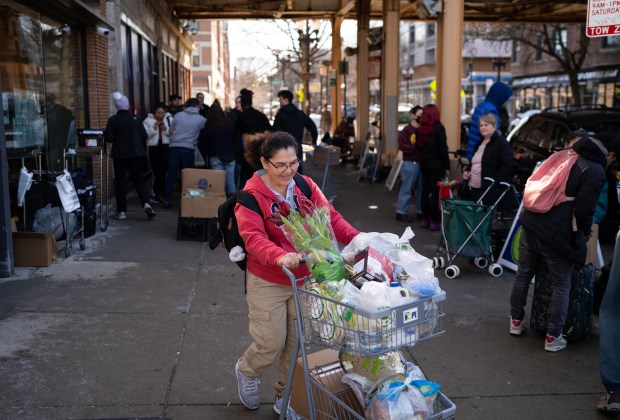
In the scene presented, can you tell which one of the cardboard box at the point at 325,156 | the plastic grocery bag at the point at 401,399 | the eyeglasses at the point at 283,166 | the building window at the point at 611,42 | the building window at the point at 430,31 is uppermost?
the building window at the point at 430,31

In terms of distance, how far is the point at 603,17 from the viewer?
→ 212 inches

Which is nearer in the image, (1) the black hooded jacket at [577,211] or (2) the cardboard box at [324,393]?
(2) the cardboard box at [324,393]

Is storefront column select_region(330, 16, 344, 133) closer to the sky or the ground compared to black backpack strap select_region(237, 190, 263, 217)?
closer to the sky

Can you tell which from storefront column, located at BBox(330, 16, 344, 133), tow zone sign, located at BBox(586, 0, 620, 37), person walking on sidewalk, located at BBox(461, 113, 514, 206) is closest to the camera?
tow zone sign, located at BBox(586, 0, 620, 37)

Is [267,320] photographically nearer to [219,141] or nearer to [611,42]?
[219,141]

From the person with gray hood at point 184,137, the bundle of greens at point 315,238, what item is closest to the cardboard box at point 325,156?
the person with gray hood at point 184,137

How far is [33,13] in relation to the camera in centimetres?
918

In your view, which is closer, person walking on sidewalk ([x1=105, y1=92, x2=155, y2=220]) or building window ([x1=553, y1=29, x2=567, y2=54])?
person walking on sidewalk ([x1=105, y1=92, x2=155, y2=220])

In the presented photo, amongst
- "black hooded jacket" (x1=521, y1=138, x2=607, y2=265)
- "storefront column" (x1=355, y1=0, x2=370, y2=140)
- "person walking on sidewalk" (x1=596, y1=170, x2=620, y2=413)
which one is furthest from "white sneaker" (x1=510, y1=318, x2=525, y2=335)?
"storefront column" (x1=355, y1=0, x2=370, y2=140)

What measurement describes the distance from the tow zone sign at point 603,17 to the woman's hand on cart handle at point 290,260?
3363 mm

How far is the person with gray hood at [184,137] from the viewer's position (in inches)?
442

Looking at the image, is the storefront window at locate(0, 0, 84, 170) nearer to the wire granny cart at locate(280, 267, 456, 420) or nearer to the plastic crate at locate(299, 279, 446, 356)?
the wire granny cart at locate(280, 267, 456, 420)

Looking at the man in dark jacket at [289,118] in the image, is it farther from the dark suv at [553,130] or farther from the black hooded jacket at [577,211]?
the black hooded jacket at [577,211]

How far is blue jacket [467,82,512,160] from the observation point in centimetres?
995
